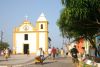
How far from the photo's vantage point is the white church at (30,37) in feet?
304

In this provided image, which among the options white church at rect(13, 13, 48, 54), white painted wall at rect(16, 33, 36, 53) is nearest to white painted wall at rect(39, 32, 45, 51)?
white church at rect(13, 13, 48, 54)

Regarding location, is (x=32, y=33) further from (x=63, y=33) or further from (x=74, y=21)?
(x=74, y=21)

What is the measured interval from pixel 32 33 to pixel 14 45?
17.9 ft

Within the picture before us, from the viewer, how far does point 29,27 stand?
95562 millimetres

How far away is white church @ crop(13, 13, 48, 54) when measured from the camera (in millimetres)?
92625

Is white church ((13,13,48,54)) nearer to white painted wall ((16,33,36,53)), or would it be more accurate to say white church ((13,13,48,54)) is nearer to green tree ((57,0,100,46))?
white painted wall ((16,33,36,53))

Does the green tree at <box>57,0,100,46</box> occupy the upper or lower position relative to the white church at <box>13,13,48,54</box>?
lower

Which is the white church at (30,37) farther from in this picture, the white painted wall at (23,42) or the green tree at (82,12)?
the green tree at (82,12)

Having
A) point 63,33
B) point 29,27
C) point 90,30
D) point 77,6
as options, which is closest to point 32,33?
point 29,27

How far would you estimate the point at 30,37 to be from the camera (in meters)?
94.2

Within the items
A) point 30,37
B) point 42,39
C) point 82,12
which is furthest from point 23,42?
point 82,12

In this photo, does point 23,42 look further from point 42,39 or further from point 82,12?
point 82,12

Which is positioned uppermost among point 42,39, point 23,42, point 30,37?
point 30,37

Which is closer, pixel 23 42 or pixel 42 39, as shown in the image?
pixel 42 39
